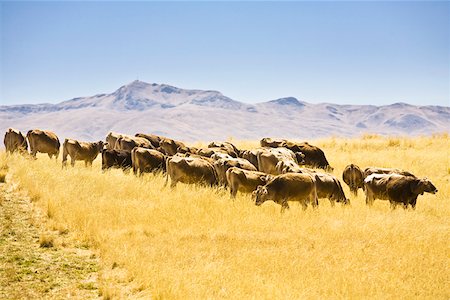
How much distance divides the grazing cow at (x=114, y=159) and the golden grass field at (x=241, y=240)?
2861 mm

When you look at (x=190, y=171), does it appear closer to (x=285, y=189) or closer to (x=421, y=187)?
(x=285, y=189)

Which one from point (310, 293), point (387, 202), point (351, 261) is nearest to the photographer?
point (310, 293)

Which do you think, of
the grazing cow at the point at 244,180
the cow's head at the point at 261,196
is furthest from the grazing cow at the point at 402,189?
the cow's head at the point at 261,196

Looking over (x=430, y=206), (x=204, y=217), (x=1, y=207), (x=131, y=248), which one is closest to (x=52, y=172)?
(x=1, y=207)

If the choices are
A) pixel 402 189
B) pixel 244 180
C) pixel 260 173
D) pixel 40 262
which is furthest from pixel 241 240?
pixel 402 189

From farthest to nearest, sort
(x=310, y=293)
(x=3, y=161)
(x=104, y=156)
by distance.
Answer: (x=104, y=156), (x=3, y=161), (x=310, y=293)

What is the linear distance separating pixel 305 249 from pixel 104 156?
1167 centimetres

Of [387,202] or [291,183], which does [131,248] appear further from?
[387,202]

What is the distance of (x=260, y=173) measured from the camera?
14383 mm

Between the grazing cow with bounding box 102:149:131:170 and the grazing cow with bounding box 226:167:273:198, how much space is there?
6.14m

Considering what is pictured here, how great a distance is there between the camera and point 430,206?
14.1 meters

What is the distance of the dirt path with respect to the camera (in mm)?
6801

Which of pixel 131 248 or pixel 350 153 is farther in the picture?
pixel 350 153

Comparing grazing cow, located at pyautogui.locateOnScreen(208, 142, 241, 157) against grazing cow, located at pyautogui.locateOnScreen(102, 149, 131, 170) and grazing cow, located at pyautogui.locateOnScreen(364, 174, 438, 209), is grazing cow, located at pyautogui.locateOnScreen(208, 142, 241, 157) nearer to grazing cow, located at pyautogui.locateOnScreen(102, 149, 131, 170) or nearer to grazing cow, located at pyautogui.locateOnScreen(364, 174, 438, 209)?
grazing cow, located at pyautogui.locateOnScreen(102, 149, 131, 170)
